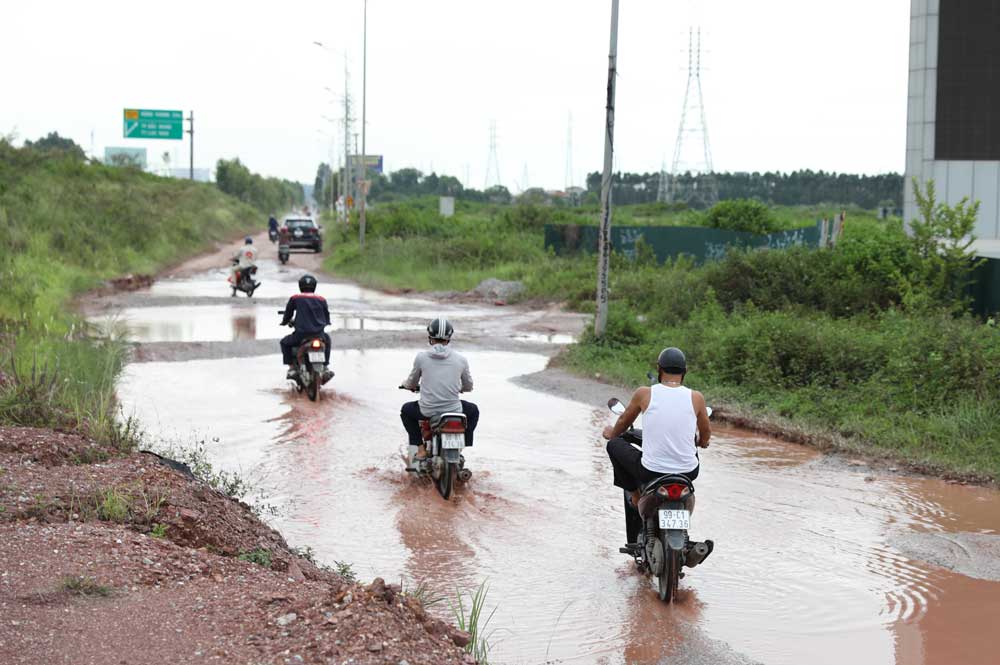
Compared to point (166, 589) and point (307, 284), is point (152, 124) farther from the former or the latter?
point (166, 589)

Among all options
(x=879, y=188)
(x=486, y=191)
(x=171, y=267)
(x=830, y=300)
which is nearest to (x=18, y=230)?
(x=171, y=267)

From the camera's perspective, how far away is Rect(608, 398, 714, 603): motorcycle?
691cm

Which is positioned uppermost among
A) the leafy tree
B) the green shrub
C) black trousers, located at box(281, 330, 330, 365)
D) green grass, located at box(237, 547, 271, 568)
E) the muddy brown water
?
the green shrub

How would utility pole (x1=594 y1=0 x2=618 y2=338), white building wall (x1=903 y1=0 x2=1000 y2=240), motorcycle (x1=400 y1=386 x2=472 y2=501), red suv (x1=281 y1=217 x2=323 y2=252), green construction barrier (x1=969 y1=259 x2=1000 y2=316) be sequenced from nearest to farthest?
motorcycle (x1=400 y1=386 x2=472 y2=501), green construction barrier (x1=969 y1=259 x2=1000 y2=316), utility pole (x1=594 y1=0 x2=618 y2=338), white building wall (x1=903 y1=0 x2=1000 y2=240), red suv (x1=281 y1=217 x2=323 y2=252)

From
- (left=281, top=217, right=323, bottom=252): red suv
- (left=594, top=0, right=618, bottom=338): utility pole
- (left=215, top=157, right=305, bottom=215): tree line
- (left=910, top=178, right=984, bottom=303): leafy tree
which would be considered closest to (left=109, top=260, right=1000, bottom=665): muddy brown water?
(left=594, top=0, right=618, bottom=338): utility pole

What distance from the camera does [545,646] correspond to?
6.39 metres

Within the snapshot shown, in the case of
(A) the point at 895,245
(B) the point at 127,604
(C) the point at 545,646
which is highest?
(A) the point at 895,245

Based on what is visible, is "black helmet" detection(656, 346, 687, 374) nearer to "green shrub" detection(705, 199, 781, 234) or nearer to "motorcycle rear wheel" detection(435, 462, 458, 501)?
"motorcycle rear wheel" detection(435, 462, 458, 501)

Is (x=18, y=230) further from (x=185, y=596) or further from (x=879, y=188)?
(x=879, y=188)

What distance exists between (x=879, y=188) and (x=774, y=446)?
310ft

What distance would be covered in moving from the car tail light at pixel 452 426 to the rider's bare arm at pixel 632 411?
2060mm

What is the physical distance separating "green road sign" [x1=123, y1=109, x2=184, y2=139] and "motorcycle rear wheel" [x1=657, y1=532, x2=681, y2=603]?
5967 cm

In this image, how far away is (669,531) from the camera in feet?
22.9

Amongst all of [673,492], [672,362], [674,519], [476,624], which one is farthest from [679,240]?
[476,624]
